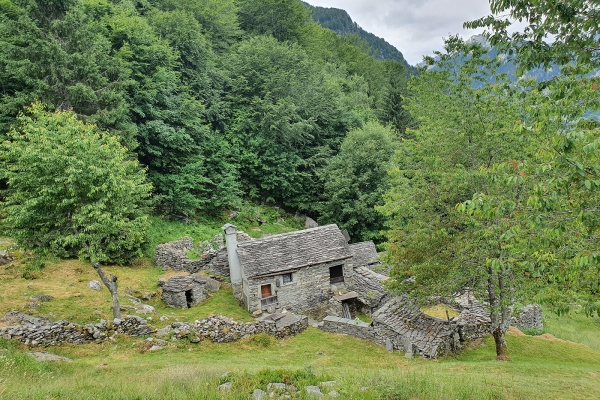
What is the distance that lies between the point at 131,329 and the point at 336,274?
1179cm

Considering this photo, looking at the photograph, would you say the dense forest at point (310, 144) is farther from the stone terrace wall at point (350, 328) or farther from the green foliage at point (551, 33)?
the stone terrace wall at point (350, 328)

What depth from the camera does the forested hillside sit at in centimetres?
2198

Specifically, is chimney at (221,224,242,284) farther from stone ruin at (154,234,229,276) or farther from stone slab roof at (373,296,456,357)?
stone slab roof at (373,296,456,357)

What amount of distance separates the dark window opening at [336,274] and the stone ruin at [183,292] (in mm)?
7555

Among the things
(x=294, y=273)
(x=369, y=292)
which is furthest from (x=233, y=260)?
(x=369, y=292)

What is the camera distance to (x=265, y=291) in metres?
20.2

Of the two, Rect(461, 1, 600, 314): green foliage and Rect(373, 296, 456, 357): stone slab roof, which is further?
Rect(373, 296, 456, 357): stone slab roof

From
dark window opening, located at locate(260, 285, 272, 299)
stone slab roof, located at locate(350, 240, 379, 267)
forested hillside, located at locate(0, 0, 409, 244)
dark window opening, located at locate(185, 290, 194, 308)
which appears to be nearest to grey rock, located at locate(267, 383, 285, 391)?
dark window opening, located at locate(260, 285, 272, 299)

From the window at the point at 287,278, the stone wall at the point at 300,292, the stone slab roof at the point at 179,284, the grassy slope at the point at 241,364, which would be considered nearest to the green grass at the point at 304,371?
the grassy slope at the point at 241,364

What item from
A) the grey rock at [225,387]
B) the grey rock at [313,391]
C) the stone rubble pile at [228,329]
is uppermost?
the grey rock at [225,387]

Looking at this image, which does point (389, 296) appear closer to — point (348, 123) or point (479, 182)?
point (479, 182)

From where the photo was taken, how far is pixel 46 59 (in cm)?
2142

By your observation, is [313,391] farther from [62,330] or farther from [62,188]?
[62,188]

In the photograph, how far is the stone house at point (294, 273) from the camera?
65.7ft
